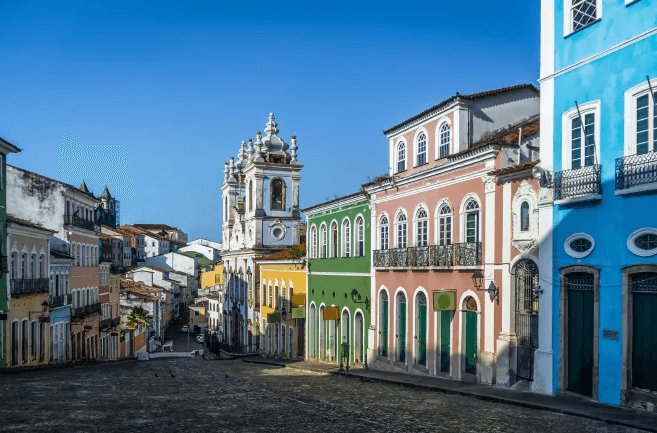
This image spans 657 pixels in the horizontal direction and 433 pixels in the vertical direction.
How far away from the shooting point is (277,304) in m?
42.5

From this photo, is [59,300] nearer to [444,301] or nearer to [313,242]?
[313,242]

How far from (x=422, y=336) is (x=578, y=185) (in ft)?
30.0

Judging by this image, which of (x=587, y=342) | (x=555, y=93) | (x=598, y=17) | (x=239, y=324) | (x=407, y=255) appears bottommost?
(x=239, y=324)

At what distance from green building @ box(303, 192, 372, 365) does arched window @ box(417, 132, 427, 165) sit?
4104mm

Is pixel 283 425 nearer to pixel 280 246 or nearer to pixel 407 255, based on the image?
pixel 407 255

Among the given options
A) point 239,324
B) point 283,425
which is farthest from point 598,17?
point 239,324

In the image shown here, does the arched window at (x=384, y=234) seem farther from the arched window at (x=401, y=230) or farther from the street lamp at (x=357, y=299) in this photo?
the street lamp at (x=357, y=299)

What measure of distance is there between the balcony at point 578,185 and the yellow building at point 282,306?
20.0m

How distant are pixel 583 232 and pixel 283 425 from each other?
7730mm

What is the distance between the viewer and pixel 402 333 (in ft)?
81.7

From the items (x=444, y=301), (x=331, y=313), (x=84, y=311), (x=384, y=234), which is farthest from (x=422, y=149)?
(x=84, y=311)

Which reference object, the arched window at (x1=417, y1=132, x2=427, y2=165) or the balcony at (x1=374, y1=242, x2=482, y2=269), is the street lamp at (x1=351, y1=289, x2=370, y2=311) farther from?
the arched window at (x1=417, y1=132, x2=427, y2=165)

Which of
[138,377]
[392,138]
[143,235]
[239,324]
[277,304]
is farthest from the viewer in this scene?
[143,235]

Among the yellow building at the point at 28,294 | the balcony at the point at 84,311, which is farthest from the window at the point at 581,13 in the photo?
the balcony at the point at 84,311
